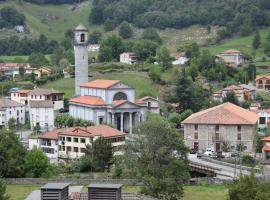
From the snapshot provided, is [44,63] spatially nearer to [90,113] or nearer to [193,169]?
[90,113]

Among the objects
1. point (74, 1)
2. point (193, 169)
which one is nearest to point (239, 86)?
point (193, 169)

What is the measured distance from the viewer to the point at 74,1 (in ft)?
555

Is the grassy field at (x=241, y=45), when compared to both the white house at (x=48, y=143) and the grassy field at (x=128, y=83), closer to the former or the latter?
the grassy field at (x=128, y=83)

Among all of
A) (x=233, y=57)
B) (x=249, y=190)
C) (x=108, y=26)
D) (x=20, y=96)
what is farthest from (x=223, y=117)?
(x=108, y=26)

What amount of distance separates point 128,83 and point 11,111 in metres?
16.4

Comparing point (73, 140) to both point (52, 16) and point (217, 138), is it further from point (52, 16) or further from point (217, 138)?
point (52, 16)

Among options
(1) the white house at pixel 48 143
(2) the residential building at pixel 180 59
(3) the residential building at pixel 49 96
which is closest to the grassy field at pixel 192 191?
(1) the white house at pixel 48 143

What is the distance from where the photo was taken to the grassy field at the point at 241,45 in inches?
4409

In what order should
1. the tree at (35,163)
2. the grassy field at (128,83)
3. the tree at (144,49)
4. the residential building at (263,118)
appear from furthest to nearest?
the tree at (144,49) < the grassy field at (128,83) < the residential building at (263,118) < the tree at (35,163)

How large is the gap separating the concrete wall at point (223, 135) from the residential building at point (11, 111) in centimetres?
2181

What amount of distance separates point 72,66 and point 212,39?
3746 centimetres

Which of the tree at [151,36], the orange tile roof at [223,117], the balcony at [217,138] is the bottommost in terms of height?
the balcony at [217,138]

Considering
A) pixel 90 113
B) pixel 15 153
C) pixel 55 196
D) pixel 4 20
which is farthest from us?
pixel 4 20

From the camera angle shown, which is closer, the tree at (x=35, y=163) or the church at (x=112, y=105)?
the tree at (x=35, y=163)
